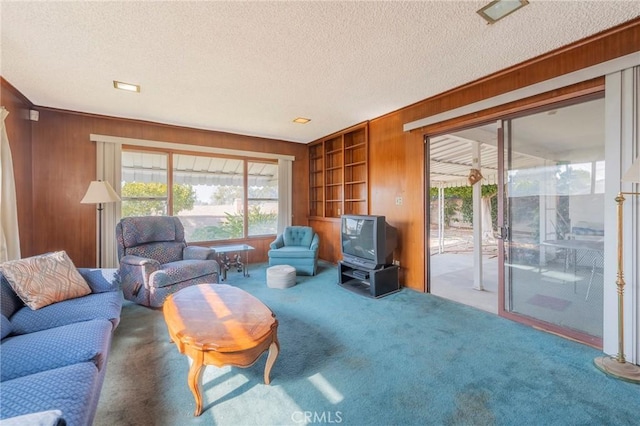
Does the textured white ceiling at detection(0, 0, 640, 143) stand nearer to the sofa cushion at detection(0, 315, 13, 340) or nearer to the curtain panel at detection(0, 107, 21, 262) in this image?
the curtain panel at detection(0, 107, 21, 262)

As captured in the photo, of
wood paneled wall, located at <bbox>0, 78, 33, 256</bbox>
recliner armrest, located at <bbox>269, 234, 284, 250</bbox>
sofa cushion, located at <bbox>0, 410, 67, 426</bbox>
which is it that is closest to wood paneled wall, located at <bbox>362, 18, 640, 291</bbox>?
recliner armrest, located at <bbox>269, 234, 284, 250</bbox>

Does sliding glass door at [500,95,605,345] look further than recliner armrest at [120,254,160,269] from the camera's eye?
No

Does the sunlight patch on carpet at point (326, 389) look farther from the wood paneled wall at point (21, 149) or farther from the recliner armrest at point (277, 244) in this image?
the wood paneled wall at point (21, 149)

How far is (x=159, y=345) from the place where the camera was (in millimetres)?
2316

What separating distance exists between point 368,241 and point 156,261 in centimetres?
266

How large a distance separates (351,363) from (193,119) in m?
4.10

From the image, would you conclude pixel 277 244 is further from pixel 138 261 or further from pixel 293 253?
pixel 138 261

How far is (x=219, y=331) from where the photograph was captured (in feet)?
5.72

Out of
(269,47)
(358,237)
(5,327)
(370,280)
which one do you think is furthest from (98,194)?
(370,280)

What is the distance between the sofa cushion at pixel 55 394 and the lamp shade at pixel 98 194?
292 centimetres

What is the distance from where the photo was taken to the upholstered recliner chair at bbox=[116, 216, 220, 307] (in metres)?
3.04

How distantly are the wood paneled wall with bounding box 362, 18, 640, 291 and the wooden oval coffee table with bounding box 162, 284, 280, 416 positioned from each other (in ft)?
8.04

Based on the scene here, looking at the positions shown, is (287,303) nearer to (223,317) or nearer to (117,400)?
(223,317)

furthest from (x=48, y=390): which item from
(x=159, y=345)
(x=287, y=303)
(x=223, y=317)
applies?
(x=287, y=303)
